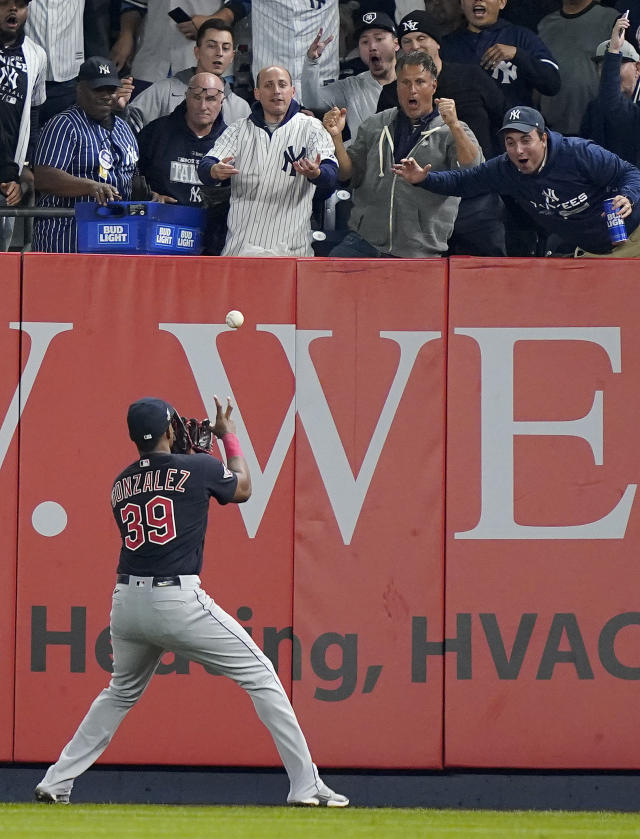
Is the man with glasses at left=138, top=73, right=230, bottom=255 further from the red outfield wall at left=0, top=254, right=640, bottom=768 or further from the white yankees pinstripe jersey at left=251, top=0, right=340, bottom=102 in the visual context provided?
the red outfield wall at left=0, top=254, right=640, bottom=768

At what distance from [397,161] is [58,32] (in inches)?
111

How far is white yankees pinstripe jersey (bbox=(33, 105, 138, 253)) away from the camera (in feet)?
27.4

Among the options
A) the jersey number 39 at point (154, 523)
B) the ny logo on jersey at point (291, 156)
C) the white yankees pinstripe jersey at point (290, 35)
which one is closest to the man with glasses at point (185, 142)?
the ny logo on jersey at point (291, 156)

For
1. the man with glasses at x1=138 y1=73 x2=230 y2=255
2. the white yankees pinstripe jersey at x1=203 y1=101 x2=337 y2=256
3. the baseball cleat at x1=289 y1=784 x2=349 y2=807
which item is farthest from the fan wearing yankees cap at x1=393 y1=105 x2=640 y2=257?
the baseball cleat at x1=289 y1=784 x2=349 y2=807

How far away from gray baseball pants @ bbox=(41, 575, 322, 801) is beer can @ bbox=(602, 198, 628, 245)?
9.77 ft

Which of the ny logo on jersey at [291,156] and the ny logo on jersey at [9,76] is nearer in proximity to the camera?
the ny logo on jersey at [291,156]

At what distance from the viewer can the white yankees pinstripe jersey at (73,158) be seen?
8.35 m

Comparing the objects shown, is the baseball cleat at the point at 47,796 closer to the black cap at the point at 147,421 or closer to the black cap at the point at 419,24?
the black cap at the point at 147,421

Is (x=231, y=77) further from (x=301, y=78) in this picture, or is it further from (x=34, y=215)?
(x=34, y=215)

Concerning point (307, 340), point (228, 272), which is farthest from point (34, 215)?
point (307, 340)

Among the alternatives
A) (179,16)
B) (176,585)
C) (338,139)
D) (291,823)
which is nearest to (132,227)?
(338,139)

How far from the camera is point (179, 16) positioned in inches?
390

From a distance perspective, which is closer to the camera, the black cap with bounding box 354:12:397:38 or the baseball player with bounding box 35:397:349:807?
the baseball player with bounding box 35:397:349:807

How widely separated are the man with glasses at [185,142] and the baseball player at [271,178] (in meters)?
0.43
